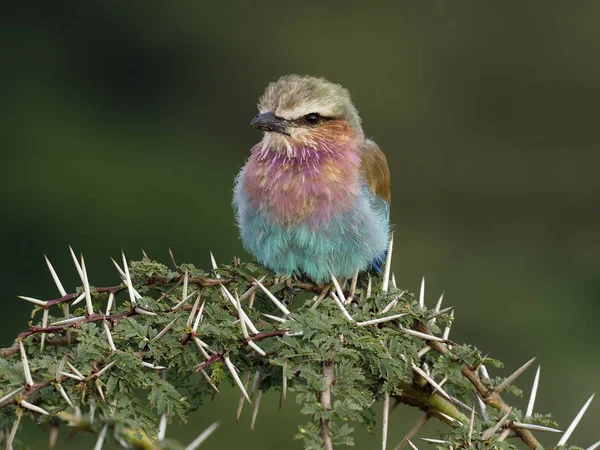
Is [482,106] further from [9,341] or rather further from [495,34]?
[9,341]

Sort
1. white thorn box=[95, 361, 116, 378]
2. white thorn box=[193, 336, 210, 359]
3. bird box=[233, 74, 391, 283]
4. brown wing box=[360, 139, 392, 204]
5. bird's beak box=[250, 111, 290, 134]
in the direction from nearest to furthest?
white thorn box=[95, 361, 116, 378], white thorn box=[193, 336, 210, 359], bird box=[233, 74, 391, 283], bird's beak box=[250, 111, 290, 134], brown wing box=[360, 139, 392, 204]

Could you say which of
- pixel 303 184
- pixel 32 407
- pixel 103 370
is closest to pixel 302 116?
pixel 303 184

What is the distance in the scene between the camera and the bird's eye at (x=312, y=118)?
11.3ft

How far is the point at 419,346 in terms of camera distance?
2.37 meters

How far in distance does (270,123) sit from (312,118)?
6.4 inches

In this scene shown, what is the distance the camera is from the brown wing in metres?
3.48

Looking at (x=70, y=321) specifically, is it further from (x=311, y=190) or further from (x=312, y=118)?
(x=312, y=118)

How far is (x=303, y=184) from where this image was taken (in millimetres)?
3338

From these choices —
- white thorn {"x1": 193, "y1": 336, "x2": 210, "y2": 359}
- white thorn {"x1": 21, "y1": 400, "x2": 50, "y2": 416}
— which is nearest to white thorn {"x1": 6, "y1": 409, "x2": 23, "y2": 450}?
white thorn {"x1": 21, "y1": 400, "x2": 50, "y2": 416}

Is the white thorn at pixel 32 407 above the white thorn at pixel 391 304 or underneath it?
underneath

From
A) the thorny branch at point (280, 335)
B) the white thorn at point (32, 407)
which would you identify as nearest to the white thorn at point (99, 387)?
the thorny branch at point (280, 335)

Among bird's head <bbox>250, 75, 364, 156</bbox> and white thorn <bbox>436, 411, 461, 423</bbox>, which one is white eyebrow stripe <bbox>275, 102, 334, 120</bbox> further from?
white thorn <bbox>436, 411, 461, 423</bbox>

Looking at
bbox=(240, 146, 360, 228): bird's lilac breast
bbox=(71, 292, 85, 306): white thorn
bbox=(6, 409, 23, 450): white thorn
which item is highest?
bbox=(240, 146, 360, 228): bird's lilac breast

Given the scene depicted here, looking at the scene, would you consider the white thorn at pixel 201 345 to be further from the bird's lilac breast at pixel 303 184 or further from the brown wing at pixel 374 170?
the brown wing at pixel 374 170
